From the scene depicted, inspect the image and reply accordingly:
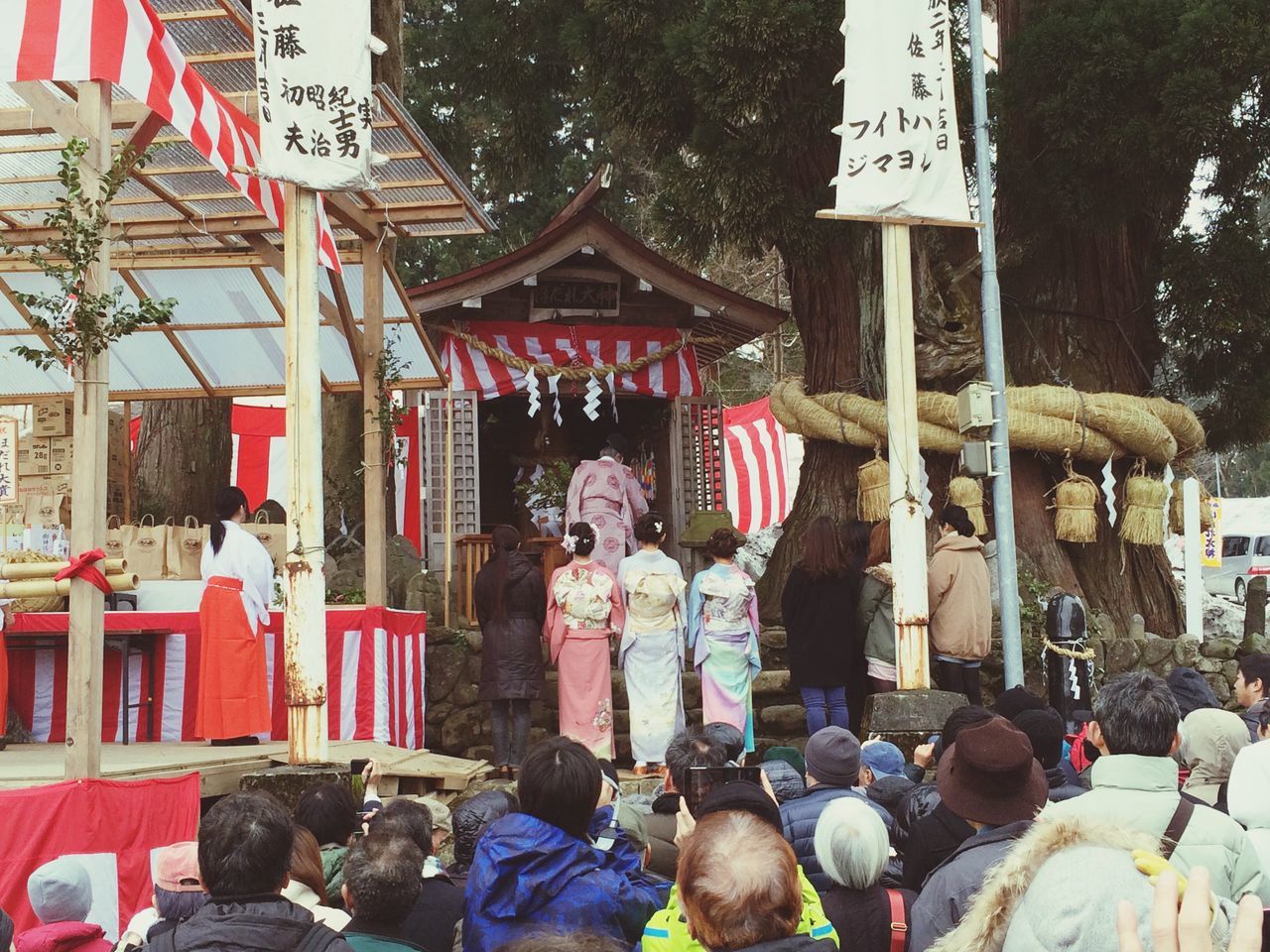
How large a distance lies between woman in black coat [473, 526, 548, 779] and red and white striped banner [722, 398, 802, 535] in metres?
7.50

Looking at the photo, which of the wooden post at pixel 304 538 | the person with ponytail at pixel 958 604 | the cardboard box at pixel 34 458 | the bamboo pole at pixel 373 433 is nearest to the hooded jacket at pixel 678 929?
the wooden post at pixel 304 538

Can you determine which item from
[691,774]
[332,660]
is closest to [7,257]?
[332,660]

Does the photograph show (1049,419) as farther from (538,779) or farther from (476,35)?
(538,779)

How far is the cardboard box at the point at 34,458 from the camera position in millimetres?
10438

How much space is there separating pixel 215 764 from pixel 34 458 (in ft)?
Result: 15.5

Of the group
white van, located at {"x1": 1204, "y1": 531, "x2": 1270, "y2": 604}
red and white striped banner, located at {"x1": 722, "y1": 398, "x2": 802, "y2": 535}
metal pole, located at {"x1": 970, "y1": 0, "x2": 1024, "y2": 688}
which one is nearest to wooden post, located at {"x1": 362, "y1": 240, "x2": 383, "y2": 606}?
metal pole, located at {"x1": 970, "y1": 0, "x2": 1024, "y2": 688}

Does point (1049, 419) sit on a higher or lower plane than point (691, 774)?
higher

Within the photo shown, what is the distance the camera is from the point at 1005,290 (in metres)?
11.7

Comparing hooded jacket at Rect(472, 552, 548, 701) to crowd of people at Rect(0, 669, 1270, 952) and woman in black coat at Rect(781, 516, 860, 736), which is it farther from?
crowd of people at Rect(0, 669, 1270, 952)

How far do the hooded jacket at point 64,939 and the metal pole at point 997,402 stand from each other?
598 centimetres

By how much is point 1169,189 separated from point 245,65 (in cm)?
723

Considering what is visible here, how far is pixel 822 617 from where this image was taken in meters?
8.30

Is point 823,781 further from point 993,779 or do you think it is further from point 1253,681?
point 1253,681

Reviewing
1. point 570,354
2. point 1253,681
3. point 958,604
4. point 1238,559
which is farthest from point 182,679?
point 1238,559
